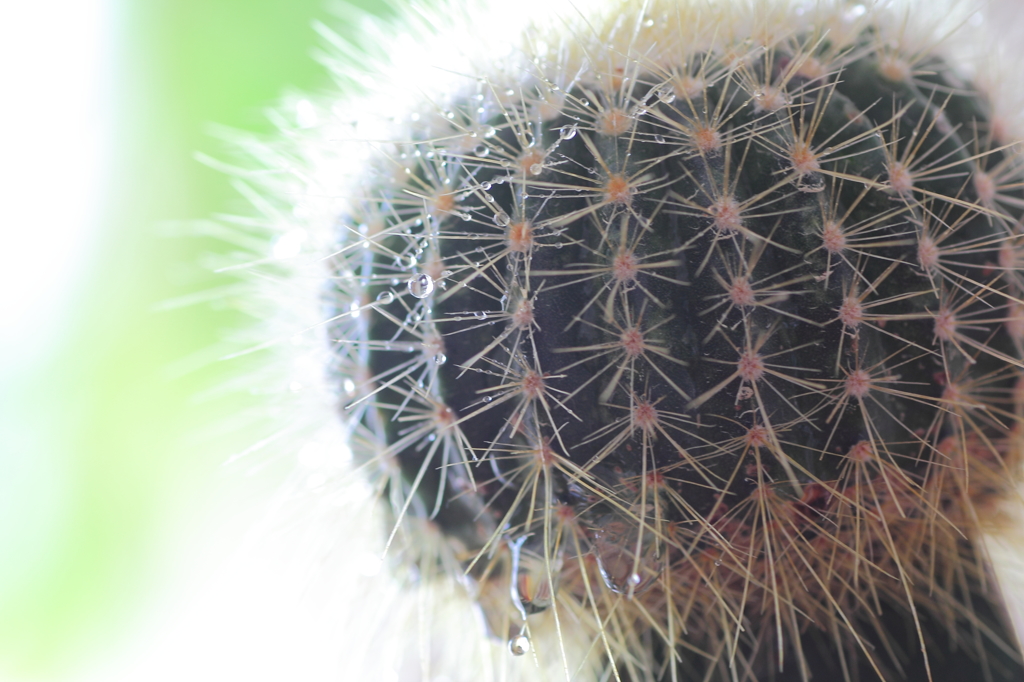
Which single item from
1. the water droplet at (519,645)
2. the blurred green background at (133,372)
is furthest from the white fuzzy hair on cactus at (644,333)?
the blurred green background at (133,372)

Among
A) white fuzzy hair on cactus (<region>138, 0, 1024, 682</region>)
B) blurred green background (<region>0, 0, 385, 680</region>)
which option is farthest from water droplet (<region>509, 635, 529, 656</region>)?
blurred green background (<region>0, 0, 385, 680</region>)

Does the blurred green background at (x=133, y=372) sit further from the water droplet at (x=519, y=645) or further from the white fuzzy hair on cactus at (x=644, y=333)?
the water droplet at (x=519, y=645)

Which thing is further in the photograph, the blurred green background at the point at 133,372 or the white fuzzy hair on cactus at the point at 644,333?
the blurred green background at the point at 133,372

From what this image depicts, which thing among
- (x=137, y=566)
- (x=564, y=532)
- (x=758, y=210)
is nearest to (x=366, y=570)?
(x=564, y=532)

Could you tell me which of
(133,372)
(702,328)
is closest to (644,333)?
(702,328)

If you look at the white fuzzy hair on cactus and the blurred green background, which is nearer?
the white fuzzy hair on cactus

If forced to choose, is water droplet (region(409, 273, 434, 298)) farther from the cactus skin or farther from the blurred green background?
the blurred green background

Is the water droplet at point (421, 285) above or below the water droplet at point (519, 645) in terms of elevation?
above

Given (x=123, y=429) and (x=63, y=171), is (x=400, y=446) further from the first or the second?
(x=63, y=171)
